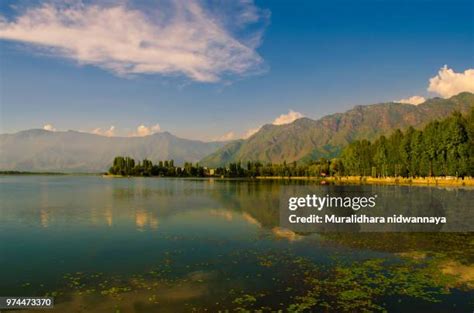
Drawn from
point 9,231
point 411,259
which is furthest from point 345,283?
point 9,231

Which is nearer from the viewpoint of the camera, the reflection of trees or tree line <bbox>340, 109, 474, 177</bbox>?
the reflection of trees

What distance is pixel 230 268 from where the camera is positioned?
1137 inches

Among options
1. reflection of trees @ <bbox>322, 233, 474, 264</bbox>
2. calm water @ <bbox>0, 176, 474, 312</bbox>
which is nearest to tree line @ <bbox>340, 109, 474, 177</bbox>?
reflection of trees @ <bbox>322, 233, 474, 264</bbox>

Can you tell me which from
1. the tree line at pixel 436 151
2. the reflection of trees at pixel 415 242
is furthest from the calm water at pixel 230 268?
the tree line at pixel 436 151

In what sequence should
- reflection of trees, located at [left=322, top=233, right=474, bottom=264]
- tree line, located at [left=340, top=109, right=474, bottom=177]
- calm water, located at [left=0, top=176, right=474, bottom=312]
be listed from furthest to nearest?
tree line, located at [left=340, top=109, right=474, bottom=177] → reflection of trees, located at [left=322, top=233, right=474, bottom=264] → calm water, located at [left=0, top=176, right=474, bottom=312]

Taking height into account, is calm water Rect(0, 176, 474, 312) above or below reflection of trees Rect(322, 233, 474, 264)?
above

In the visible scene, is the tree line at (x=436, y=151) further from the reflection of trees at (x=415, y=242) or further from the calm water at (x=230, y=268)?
the calm water at (x=230, y=268)

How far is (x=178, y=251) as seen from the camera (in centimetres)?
3497

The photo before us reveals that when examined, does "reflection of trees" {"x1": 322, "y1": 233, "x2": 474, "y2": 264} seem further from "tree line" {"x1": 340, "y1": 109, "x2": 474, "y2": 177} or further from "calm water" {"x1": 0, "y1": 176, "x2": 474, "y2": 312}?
"tree line" {"x1": 340, "y1": 109, "x2": 474, "y2": 177}

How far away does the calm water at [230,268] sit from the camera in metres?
21.6

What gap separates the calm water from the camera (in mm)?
21578

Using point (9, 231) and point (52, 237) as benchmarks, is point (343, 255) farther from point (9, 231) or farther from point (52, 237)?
point (9, 231)

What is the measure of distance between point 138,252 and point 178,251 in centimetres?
370

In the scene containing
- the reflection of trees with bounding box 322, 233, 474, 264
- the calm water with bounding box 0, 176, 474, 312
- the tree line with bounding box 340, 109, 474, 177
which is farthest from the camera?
the tree line with bounding box 340, 109, 474, 177
